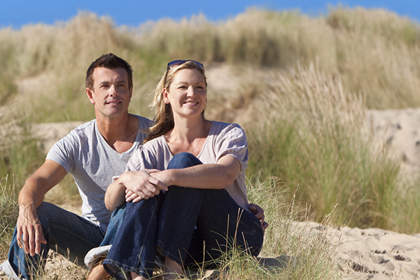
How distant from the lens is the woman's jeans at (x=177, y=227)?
82.7 inches

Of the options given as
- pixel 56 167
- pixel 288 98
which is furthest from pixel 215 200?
pixel 288 98

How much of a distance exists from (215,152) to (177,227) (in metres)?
0.46

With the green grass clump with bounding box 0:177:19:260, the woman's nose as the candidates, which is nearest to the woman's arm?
the woman's nose

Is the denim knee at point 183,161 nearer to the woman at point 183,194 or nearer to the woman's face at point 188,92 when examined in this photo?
the woman at point 183,194

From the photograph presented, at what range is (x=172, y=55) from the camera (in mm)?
10734

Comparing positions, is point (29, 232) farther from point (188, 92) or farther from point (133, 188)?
point (188, 92)

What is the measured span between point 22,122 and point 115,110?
3379mm

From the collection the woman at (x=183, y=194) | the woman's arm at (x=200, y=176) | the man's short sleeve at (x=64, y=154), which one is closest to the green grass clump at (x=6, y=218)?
the man's short sleeve at (x=64, y=154)

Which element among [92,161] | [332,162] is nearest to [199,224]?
[92,161]

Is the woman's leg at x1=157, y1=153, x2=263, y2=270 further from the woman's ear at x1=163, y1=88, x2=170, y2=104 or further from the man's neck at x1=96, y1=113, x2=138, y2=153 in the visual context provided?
the man's neck at x1=96, y1=113, x2=138, y2=153

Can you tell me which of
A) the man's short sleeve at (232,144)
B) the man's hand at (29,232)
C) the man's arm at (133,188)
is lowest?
the man's hand at (29,232)

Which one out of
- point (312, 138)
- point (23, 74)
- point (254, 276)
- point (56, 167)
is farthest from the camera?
point (23, 74)

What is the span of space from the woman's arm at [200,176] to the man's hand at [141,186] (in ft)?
0.10

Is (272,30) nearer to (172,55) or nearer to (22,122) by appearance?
(172,55)
